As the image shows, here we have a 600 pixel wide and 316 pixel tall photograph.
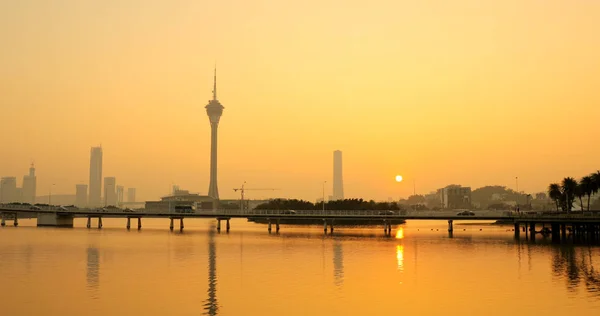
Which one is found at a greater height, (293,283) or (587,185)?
(587,185)

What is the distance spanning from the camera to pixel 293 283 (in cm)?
5050

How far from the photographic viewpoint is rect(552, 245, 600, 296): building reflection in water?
164ft

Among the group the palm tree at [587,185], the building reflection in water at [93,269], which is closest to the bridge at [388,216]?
the palm tree at [587,185]

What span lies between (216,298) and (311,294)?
679cm

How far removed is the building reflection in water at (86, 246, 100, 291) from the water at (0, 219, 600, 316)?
0.38 feet

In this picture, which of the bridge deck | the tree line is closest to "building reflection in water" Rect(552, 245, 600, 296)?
the bridge deck

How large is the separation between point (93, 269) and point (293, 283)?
20.8 m

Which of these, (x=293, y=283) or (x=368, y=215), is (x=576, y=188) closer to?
(x=368, y=215)

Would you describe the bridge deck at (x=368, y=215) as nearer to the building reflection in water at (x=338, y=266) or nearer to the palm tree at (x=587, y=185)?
the palm tree at (x=587, y=185)

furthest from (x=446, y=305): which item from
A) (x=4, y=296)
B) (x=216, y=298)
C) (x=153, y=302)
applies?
(x=4, y=296)

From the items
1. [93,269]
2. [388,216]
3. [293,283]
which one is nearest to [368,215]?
[388,216]

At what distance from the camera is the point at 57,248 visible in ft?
277

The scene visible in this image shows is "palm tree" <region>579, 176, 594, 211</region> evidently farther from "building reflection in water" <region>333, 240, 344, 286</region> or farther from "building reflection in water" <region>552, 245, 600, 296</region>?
"building reflection in water" <region>333, 240, 344, 286</region>

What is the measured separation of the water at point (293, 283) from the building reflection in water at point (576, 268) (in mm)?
106
